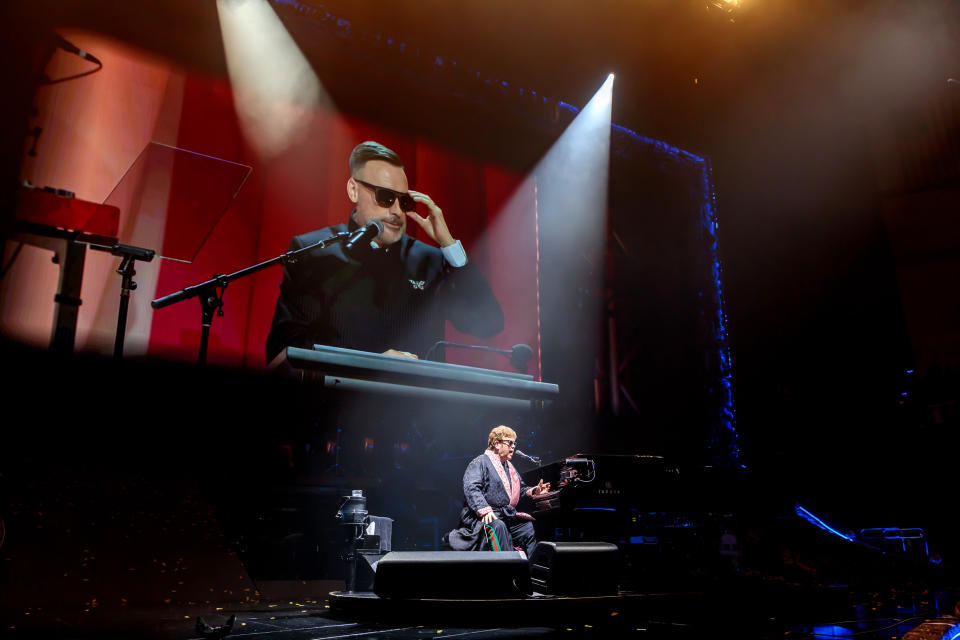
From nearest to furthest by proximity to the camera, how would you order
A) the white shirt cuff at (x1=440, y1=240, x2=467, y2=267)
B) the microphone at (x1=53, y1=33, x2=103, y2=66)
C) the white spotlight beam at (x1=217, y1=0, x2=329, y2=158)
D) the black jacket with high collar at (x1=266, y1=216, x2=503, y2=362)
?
the microphone at (x1=53, y1=33, x2=103, y2=66) → the black jacket with high collar at (x1=266, y1=216, x2=503, y2=362) → the white spotlight beam at (x1=217, y1=0, x2=329, y2=158) → the white shirt cuff at (x1=440, y1=240, x2=467, y2=267)

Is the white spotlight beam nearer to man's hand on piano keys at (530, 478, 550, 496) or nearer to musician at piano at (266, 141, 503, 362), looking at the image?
musician at piano at (266, 141, 503, 362)

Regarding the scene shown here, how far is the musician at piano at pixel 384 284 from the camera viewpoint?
4.25 m

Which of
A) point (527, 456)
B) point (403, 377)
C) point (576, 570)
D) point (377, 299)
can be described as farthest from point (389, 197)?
point (576, 570)

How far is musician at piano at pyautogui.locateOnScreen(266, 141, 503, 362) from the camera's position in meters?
4.25

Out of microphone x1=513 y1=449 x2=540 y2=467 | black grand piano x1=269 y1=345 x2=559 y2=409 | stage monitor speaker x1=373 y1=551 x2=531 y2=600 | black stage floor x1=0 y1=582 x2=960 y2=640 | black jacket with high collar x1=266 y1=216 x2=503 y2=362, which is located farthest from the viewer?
black jacket with high collar x1=266 y1=216 x2=503 y2=362

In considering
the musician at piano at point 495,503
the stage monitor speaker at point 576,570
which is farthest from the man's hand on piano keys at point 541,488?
the stage monitor speaker at point 576,570

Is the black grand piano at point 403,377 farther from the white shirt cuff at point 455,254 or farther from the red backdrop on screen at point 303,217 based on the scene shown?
the white shirt cuff at point 455,254

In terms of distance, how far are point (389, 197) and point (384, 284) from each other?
2.23 feet

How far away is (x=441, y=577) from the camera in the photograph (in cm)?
236

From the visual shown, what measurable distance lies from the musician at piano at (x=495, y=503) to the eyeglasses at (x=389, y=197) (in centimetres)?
186

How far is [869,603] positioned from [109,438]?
14.5ft

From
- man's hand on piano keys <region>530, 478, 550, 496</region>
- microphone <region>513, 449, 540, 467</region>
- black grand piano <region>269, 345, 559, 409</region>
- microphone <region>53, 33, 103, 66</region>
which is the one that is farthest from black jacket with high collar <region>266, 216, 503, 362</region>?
microphone <region>53, 33, 103, 66</region>

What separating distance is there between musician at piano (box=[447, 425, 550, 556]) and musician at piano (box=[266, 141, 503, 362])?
974 mm

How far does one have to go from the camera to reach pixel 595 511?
341cm
